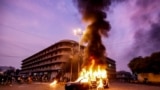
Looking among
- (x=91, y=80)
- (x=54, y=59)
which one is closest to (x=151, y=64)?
(x=91, y=80)

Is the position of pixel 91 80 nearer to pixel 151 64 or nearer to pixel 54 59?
pixel 151 64

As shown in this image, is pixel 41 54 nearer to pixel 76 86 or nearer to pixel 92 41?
pixel 92 41

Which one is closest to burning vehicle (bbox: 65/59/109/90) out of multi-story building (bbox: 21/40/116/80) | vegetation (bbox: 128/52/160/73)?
vegetation (bbox: 128/52/160/73)

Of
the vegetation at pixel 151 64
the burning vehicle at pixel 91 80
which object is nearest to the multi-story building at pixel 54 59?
the vegetation at pixel 151 64

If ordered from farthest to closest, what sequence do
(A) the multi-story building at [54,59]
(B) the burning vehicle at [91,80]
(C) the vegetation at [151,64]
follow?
(A) the multi-story building at [54,59]
(C) the vegetation at [151,64]
(B) the burning vehicle at [91,80]

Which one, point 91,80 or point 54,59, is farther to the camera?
point 54,59

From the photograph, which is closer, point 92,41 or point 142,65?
point 92,41

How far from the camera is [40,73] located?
379 ft

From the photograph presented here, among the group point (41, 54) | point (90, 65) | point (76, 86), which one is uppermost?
point (41, 54)

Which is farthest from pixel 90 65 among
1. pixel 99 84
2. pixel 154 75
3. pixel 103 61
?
pixel 154 75

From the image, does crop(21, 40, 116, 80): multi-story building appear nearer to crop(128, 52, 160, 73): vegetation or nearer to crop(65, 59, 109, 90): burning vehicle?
crop(128, 52, 160, 73): vegetation

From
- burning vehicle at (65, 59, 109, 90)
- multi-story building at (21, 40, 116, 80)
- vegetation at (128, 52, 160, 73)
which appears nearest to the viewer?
burning vehicle at (65, 59, 109, 90)

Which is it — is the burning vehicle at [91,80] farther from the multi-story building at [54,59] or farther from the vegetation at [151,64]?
the multi-story building at [54,59]

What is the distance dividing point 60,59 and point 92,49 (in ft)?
201
